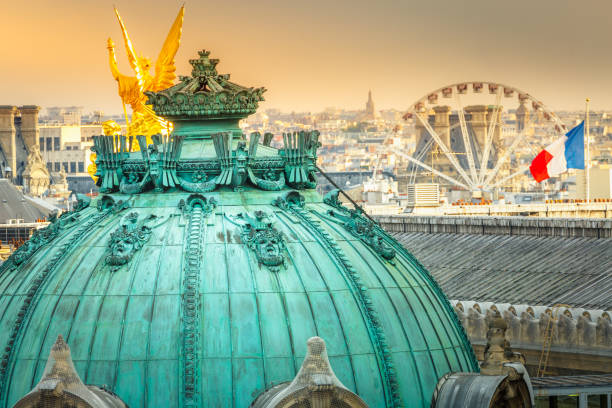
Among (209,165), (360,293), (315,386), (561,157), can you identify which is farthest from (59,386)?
(561,157)

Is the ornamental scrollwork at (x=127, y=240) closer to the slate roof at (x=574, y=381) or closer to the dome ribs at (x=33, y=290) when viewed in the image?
the dome ribs at (x=33, y=290)

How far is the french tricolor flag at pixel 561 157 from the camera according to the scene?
120812 mm

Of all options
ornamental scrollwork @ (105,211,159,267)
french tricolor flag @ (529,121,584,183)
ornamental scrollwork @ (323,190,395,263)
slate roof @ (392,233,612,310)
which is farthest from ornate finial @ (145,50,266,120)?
french tricolor flag @ (529,121,584,183)

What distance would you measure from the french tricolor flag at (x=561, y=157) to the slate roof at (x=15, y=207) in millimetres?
33481

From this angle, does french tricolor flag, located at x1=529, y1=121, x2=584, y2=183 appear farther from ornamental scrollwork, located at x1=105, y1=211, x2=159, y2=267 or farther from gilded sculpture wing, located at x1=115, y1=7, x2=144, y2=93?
ornamental scrollwork, located at x1=105, y1=211, x2=159, y2=267

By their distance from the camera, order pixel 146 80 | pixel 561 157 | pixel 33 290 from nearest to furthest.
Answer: pixel 33 290, pixel 146 80, pixel 561 157

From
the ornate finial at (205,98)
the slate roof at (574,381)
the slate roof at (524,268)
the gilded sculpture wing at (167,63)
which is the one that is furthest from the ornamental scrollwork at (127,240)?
the slate roof at (524,268)

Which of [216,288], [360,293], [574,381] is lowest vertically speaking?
[574,381]

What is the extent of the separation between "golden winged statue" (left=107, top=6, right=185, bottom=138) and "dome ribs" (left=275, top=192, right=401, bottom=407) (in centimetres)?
290

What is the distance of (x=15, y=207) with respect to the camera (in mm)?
128000

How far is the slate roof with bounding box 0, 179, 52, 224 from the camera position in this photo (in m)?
126

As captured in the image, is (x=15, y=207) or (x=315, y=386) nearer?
(x=315, y=386)

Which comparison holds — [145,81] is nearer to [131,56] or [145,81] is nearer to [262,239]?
[131,56]

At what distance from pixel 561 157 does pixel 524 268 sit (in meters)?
63.5
